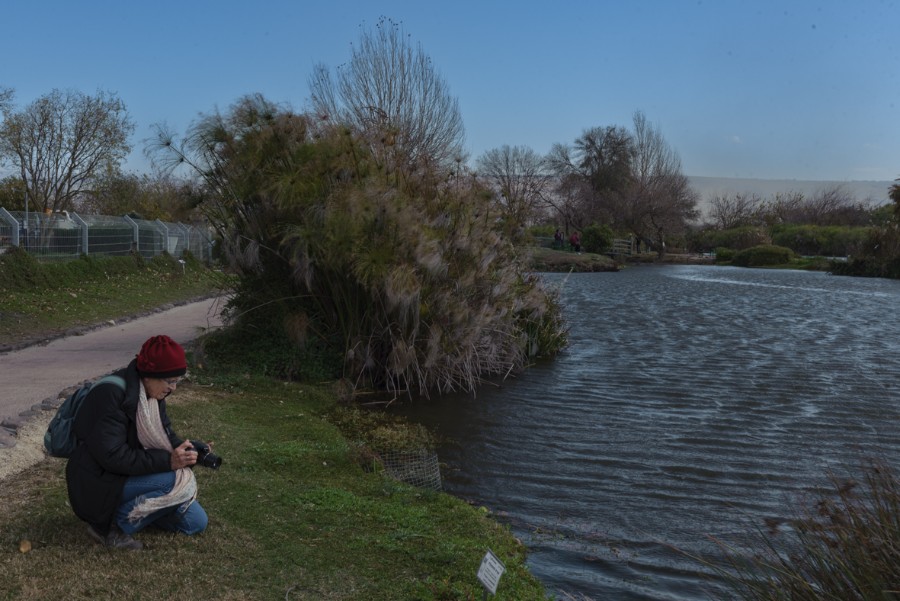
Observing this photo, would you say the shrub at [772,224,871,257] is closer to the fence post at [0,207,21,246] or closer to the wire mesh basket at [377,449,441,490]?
the fence post at [0,207,21,246]

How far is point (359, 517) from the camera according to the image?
6383 millimetres

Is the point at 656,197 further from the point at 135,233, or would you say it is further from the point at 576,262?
the point at 135,233

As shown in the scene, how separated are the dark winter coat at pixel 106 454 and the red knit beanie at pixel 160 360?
11cm

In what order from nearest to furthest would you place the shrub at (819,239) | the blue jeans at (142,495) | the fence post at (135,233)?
the blue jeans at (142,495) < the fence post at (135,233) < the shrub at (819,239)

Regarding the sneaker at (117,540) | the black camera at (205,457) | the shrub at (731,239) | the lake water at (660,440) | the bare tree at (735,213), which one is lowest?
the lake water at (660,440)

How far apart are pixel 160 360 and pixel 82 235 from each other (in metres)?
19.3

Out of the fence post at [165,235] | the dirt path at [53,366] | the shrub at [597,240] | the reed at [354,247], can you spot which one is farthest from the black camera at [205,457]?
the shrub at [597,240]

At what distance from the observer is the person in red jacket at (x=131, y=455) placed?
5016 millimetres

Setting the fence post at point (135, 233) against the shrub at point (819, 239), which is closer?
the fence post at point (135, 233)

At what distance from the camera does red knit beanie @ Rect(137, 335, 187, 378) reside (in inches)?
198

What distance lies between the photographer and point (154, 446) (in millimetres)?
5180

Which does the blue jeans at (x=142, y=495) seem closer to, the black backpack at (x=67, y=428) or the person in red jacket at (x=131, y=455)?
the person in red jacket at (x=131, y=455)

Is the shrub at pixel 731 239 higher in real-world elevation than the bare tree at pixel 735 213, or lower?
lower

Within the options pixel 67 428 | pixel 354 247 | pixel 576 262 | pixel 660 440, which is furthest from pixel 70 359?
pixel 576 262
